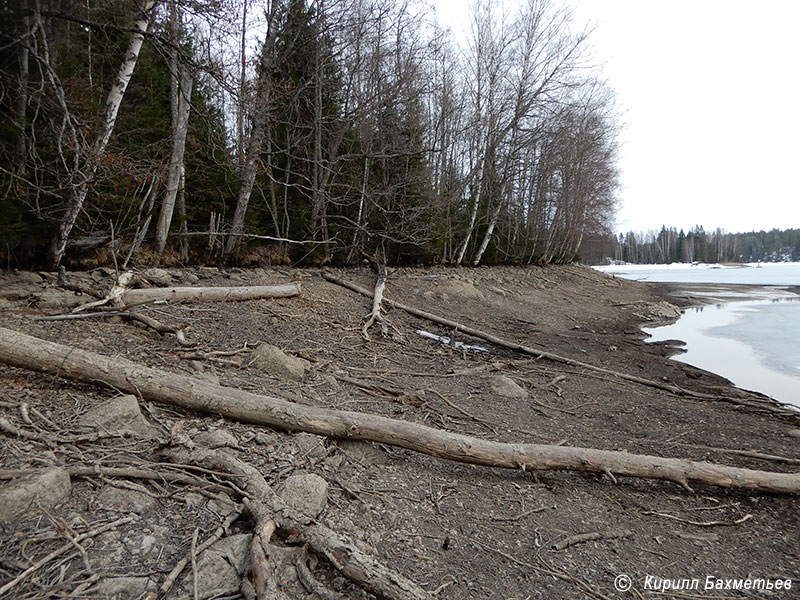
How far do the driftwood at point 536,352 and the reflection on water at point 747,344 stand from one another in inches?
47.5

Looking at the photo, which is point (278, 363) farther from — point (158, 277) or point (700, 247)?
point (700, 247)

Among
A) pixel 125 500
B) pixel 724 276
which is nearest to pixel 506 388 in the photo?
pixel 125 500

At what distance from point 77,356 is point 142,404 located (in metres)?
0.67

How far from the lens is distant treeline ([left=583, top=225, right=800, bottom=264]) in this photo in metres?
86.7

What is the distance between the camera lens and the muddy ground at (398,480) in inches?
78.3

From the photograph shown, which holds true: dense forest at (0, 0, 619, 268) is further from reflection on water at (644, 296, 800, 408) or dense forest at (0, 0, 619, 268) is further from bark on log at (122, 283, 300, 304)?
reflection on water at (644, 296, 800, 408)

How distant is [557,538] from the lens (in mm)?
2811

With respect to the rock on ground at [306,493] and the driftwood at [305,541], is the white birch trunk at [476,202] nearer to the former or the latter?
the rock on ground at [306,493]

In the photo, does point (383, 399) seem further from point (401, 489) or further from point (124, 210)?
point (124, 210)

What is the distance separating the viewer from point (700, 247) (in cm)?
8912

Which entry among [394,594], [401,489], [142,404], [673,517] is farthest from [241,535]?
[673,517]

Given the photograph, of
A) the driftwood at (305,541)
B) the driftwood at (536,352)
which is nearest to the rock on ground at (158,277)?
the driftwood at (536,352)

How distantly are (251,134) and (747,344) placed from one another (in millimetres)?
12900

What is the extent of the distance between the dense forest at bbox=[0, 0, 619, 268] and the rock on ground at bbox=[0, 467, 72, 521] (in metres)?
4.16
